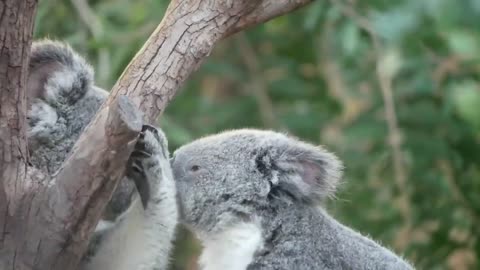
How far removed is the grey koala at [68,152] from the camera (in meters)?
2.97

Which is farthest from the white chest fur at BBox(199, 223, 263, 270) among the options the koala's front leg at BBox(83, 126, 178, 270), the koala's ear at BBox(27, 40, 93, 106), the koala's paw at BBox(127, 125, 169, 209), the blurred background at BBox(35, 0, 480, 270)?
the blurred background at BBox(35, 0, 480, 270)

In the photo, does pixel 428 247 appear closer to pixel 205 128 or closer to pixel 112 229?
pixel 205 128

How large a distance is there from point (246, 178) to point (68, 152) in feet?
1.89

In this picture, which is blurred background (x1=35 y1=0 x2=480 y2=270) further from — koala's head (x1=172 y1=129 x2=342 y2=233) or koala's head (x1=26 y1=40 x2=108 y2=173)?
koala's head (x1=172 y1=129 x2=342 y2=233)

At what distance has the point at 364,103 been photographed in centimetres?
642

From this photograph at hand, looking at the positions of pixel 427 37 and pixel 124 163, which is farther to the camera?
pixel 427 37

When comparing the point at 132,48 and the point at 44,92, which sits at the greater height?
the point at 132,48

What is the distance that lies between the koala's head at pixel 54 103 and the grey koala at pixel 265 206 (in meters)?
0.35

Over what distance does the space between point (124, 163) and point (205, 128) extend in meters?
3.23

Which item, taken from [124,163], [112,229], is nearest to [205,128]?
[112,229]

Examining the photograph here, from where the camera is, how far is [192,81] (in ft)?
20.2

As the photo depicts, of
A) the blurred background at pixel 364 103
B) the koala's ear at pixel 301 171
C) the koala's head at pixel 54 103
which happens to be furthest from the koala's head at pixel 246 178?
the blurred background at pixel 364 103

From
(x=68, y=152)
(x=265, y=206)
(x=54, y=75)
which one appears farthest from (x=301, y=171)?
(x=54, y=75)

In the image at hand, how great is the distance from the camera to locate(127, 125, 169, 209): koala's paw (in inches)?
110
